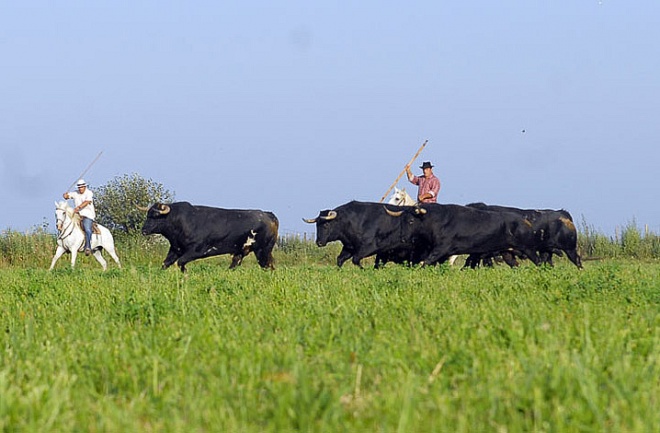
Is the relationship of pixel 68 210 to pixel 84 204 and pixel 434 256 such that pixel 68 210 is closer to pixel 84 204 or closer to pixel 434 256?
pixel 84 204

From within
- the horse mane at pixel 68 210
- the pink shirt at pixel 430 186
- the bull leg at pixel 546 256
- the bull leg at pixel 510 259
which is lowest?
the bull leg at pixel 510 259

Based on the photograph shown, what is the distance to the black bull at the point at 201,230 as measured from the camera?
2141 centimetres

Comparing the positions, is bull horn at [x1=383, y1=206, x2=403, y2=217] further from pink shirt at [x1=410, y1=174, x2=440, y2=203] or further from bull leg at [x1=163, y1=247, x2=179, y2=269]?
bull leg at [x1=163, y1=247, x2=179, y2=269]

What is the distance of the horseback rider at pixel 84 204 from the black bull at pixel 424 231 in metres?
6.62

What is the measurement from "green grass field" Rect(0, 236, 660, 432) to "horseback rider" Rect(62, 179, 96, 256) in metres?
15.7

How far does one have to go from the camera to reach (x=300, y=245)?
3591 cm

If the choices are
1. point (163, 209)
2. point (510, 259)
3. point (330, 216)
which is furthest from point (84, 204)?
point (510, 259)

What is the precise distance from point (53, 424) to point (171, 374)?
1.09 meters

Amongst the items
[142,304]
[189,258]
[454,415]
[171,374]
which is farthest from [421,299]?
[189,258]

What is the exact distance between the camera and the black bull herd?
781 inches

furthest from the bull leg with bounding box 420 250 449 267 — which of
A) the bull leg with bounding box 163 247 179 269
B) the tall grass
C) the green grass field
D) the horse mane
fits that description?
the tall grass

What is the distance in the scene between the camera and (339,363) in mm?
4980

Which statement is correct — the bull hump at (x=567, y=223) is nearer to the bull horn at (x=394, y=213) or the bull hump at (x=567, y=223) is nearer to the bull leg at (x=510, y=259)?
the bull leg at (x=510, y=259)

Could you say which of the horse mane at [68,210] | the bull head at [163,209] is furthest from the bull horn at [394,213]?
the horse mane at [68,210]
